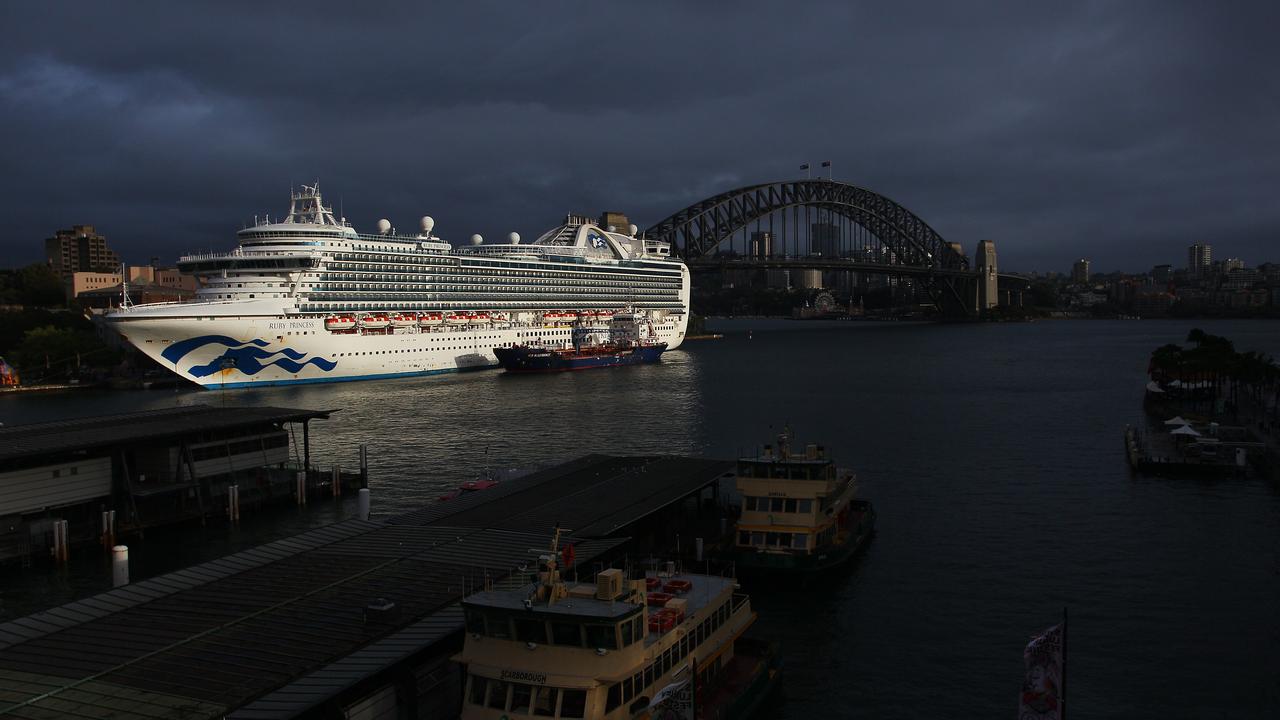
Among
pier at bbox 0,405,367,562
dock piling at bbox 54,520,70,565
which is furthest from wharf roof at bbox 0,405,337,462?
dock piling at bbox 54,520,70,565

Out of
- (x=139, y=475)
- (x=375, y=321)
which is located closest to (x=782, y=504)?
(x=139, y=475)

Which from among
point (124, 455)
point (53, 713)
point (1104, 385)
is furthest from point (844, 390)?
point (53, 713)

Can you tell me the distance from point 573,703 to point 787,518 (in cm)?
1110

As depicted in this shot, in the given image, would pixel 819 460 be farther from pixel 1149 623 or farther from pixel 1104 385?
pixel 1104 385

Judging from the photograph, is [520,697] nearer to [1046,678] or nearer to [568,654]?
[568,654]

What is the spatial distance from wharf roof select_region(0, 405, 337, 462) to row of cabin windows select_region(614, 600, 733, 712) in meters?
18.3

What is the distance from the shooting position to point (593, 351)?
84.2 metres

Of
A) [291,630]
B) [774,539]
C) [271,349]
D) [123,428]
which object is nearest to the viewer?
[291,630]

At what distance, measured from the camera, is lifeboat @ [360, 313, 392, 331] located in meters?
69.4

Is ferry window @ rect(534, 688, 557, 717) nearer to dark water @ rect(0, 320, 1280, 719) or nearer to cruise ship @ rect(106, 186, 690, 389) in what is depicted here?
dark water @ rect(0, 320, 1280, 719)

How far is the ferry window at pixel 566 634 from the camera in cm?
1191

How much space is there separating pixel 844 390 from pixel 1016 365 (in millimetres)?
28089

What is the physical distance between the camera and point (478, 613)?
12.1 meters

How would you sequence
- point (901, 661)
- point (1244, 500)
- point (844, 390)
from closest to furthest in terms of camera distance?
point (901, 661), point (1244, 500), point (844, 390)
